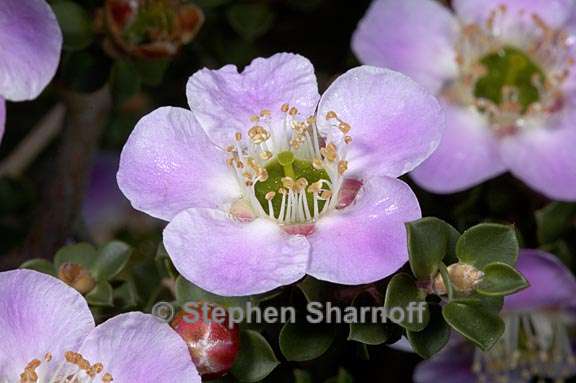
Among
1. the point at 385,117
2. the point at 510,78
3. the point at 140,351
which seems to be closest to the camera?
the point at 140,351

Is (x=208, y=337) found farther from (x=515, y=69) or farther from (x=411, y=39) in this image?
(x=515, y=69)

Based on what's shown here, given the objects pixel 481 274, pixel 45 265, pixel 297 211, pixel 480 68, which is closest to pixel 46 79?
pixel 45 265

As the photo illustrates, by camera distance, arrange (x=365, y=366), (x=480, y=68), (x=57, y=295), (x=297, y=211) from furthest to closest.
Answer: (x=480, y=68) → (x=365, y=366) → (x=297, y=211) → (x=57, y=295)

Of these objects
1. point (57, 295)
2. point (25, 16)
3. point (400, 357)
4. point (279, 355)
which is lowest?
point (400, 357)

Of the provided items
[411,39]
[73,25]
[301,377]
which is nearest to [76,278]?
[301,377]

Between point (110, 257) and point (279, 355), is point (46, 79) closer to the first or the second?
point (110, 257)

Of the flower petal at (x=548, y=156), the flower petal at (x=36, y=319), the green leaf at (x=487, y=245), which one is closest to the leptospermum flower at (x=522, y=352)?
the flower petal at (x=548, y=156)
